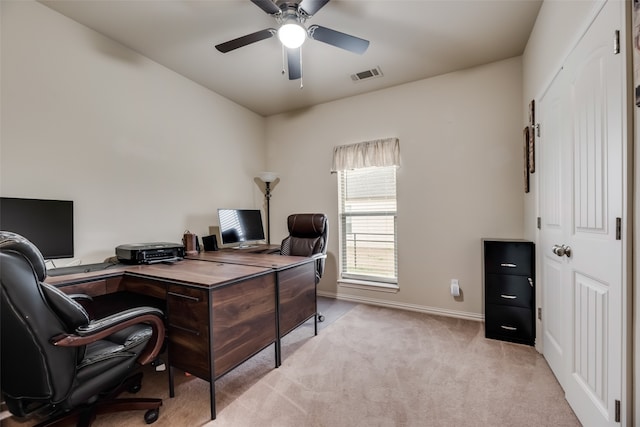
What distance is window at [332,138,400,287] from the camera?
11.3ft

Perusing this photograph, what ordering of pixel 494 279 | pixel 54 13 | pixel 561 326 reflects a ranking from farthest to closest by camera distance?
pixel 494 279 → pixel 54 13 → pixel 561 326

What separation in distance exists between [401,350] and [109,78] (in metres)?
3.55

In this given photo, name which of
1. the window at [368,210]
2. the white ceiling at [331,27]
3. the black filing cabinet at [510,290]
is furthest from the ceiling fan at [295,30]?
the black filing cabinet at [510,290]

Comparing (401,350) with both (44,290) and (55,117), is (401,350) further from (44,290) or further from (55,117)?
(55,117)

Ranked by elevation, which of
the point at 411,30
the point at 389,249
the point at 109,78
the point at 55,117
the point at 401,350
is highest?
the point at 411,30

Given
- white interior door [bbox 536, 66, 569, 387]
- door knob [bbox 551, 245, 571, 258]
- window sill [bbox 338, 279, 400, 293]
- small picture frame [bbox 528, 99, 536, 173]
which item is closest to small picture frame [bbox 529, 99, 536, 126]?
small picture frame [bbox 528, 99, 536, 173]

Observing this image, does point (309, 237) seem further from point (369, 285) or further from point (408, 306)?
point (408, 306)

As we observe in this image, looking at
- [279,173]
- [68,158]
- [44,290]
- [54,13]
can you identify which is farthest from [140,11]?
[279,173]

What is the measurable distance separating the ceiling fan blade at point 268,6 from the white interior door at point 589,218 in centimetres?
173

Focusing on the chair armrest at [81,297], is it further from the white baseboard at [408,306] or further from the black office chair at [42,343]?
the white baseboard at [408,306]

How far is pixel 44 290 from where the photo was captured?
110 cm

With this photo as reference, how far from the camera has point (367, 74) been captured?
3098 millimetres

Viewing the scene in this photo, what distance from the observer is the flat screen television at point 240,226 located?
3.29 meters

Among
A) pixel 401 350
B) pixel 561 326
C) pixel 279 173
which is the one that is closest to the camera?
pixel 561 326
